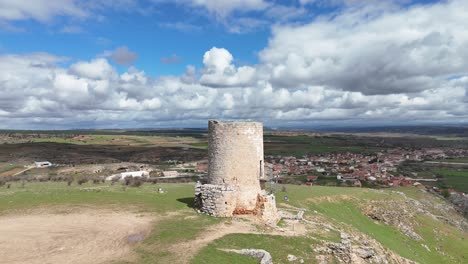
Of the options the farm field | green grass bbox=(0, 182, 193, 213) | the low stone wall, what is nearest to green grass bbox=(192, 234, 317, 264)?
the farm field

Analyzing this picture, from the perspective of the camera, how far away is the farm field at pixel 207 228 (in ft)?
47.7

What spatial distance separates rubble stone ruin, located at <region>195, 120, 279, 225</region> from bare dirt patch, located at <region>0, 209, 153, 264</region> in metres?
3.96

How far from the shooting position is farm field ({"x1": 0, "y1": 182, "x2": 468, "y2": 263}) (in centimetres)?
1454

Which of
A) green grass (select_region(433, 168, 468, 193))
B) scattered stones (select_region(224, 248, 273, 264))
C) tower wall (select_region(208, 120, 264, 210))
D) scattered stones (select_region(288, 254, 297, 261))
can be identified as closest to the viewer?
scattered stones (select_region(224, 248, 273, 264))

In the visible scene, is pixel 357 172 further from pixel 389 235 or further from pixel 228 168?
pixel 228 168

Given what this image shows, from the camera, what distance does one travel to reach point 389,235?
29141 millimetres

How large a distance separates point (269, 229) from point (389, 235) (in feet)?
51.6

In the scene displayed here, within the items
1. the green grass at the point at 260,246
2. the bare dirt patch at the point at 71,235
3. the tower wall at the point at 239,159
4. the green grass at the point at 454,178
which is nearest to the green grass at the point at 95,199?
the bare dirt patch at the point at 71,235

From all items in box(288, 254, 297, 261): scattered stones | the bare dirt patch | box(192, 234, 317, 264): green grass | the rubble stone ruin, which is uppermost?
the rubble stone ruin

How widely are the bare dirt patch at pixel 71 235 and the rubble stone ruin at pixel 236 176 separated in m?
3.96

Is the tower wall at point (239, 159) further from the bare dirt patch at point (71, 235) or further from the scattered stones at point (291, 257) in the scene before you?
the scattered stones at point (291, 257)

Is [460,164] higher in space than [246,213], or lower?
lower

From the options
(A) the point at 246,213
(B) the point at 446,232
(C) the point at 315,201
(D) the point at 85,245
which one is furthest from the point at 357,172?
(D) the point at 85,245

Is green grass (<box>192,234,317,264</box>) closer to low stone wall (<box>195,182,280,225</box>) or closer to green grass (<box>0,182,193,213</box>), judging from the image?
low stone wall (<box>195,182,280,225</box>)
